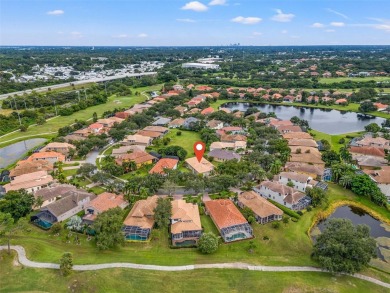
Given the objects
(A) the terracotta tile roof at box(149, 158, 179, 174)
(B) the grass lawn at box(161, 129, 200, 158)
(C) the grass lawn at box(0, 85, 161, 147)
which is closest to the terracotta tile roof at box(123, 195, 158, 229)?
(A) the terracotta tile roof at box(149, 158, 179, 174)

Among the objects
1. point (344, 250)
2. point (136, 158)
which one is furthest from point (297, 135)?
point (344, 250)

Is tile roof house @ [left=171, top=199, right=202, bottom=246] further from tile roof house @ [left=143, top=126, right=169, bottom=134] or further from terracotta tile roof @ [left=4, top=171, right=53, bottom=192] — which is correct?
tile roof house @ [left=143, top=126, right=169, bottom=134]

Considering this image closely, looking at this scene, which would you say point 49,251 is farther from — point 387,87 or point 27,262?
point 387,87

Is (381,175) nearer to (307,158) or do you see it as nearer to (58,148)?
(307,158)

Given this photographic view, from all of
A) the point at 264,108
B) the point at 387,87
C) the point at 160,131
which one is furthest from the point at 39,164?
the point at 387,87

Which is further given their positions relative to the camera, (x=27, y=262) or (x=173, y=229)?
(x=173, y=229)

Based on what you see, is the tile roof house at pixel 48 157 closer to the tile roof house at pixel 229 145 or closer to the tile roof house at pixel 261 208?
the tile roof house at pixel 229 145

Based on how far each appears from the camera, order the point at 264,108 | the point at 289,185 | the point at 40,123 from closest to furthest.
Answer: the point at 289,185
the point at 40,123
the point at 264,108
